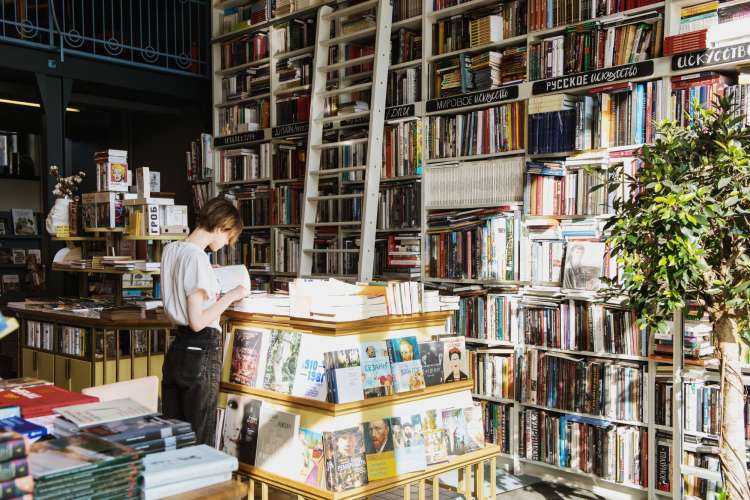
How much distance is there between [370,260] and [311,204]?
33.5 inches

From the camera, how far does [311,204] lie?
19.2 ft

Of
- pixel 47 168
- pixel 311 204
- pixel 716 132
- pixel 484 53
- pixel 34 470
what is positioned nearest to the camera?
pixel 34 470

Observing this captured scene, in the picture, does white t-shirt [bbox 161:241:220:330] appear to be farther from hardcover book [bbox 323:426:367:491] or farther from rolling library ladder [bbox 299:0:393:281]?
rolling library ladder [bbox 299:0:393:281]

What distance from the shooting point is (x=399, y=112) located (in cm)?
551

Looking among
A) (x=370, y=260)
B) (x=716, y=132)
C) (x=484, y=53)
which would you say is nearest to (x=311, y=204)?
(x=370, y=260)

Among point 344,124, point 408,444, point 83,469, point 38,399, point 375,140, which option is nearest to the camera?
point 83,469

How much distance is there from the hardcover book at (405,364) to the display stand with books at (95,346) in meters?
2.71

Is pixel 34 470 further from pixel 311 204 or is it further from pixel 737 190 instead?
pixel 311 204

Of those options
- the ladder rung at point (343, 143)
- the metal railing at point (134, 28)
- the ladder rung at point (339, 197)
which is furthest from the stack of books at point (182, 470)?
the metal railing at point (134, 28)

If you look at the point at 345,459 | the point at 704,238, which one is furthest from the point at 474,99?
the point at 345,459

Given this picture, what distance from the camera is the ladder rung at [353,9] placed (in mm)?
5544

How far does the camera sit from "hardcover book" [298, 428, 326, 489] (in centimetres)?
280

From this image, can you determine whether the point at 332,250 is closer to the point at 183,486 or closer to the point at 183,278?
the point at 183,278

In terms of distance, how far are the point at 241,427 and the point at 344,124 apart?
135 inches
